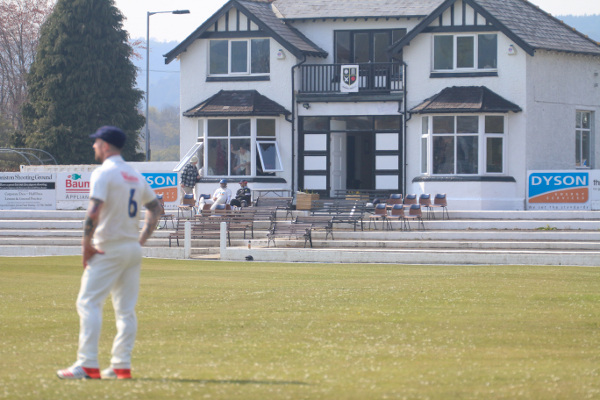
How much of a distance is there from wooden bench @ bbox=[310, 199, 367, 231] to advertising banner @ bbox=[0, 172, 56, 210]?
10084 mm

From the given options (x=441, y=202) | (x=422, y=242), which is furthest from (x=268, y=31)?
(x=422, y=242)

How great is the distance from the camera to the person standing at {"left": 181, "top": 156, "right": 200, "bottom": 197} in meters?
32.0

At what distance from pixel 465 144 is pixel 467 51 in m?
3.45

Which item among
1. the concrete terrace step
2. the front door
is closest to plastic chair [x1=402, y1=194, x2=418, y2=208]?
the concrete terrace step

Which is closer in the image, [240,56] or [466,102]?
[466,102]

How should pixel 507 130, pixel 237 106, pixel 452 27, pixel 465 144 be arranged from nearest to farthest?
pixel 507 130
pixel 465 144
pixel 452 27
pixel 237 106

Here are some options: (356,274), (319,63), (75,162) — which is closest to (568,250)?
(356,274)

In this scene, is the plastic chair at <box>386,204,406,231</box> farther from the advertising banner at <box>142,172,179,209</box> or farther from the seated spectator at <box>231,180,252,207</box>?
the advertising banner at <box>142,172,179,209</box>

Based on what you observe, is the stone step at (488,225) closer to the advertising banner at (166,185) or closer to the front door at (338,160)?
the advertising banner at (166,185)

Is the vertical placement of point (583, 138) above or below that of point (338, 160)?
above

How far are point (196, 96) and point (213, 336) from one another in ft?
85.3

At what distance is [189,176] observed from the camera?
32031 millimetres

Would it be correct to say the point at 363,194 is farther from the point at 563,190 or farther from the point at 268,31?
the point at 563,190

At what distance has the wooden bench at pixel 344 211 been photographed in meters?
29.0
